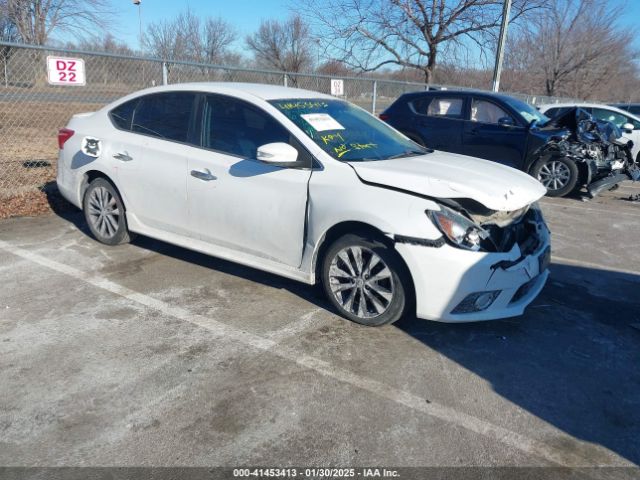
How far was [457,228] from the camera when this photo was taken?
3510 mm

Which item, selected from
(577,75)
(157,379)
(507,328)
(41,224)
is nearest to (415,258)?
(507,328)

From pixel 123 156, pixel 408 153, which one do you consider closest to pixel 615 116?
pixel 408 153

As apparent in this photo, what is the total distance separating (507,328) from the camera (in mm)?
3973

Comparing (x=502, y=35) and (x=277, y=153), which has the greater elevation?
(x=502, y=35)

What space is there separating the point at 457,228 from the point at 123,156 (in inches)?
128

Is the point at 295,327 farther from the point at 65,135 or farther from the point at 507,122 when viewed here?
the point at 507,122

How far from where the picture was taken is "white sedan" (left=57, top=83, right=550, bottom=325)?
11.7 ft

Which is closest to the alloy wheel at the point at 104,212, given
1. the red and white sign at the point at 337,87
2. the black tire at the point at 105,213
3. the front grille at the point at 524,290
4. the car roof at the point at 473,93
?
the black tire at the point at 105,213

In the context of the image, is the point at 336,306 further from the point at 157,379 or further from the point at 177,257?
the point at 177,257

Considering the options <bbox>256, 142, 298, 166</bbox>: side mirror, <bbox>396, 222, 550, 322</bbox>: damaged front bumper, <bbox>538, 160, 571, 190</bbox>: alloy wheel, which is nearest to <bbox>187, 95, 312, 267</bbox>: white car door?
<bbox>256, 142, 298, 166</bbox>: side mirror

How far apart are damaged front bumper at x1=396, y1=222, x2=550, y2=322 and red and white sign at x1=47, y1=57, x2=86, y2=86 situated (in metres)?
5.50

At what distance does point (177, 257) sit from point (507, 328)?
10.4 feet

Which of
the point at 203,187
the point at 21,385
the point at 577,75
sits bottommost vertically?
the point at 21,385

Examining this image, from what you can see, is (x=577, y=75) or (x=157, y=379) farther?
(x=577, y=75)
